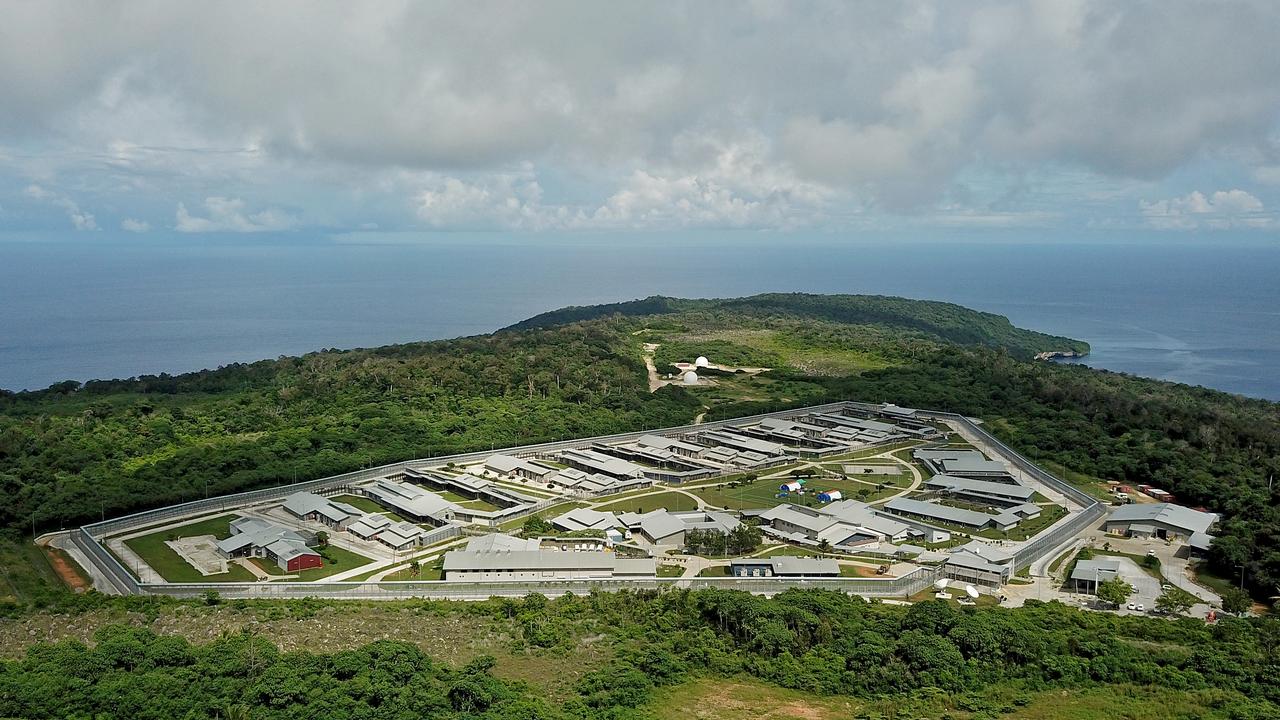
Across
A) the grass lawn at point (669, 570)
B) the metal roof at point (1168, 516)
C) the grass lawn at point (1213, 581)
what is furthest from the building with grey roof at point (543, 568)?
the metal roof at point (1168, 516)

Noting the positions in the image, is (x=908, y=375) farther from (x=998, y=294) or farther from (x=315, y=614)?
(x=998, y=294)

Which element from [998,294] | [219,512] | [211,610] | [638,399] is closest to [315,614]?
[211,610]

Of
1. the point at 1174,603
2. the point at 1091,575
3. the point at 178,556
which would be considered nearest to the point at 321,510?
the point at 178,556

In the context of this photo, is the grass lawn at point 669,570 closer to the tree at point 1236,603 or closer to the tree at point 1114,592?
the tree at point 1114,592

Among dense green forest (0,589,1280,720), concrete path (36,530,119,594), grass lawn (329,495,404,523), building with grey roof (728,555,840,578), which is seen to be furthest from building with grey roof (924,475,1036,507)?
concrete path (36,530,119,594)

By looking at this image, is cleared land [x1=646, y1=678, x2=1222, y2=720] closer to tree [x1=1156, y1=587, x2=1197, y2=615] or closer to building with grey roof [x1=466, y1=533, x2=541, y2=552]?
tree [x1=1156, y1=587, x2=1197, y2=615]
